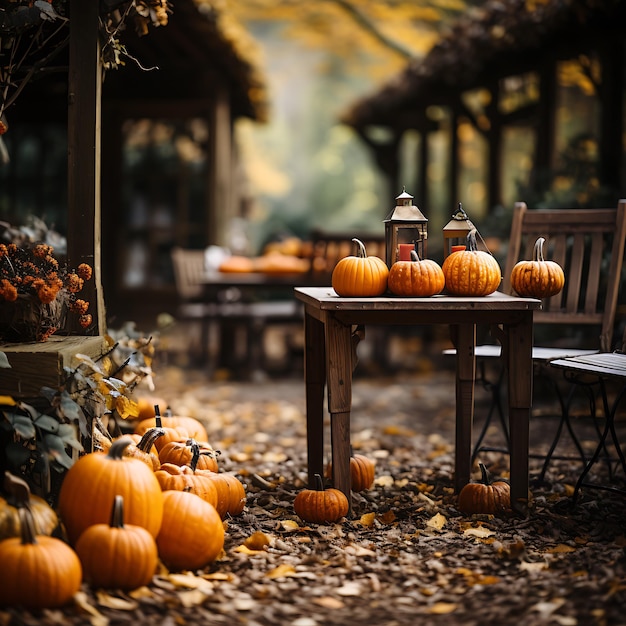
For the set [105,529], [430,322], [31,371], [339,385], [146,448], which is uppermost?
[430,322]

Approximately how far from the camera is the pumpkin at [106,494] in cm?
306

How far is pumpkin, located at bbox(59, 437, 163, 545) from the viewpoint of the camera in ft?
10.0

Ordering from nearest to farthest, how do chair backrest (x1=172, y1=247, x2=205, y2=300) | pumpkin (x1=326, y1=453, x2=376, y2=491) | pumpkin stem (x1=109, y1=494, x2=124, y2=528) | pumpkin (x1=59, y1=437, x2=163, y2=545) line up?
pumpkin stem (x1=109, y1=494, x2=124, y2=528)
pumpkin (x1=59, y1=437, x2=163, y2=545)
pumpkin (x1=326, y1=453, x2=376, y2=491)
chair backrest (x1=172, y1=247, x2=205, y2=300)

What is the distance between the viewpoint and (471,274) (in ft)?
12.6

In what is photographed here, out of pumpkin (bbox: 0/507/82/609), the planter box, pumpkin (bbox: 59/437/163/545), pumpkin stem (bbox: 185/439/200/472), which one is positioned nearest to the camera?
pumpkin (bbox: 0/507/82/609)

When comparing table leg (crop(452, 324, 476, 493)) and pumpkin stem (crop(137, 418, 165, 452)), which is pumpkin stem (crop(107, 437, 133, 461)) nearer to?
pumpkin stem (crop(137, 418, 165, 452))

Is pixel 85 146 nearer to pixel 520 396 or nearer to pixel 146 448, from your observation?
pixel 146 448

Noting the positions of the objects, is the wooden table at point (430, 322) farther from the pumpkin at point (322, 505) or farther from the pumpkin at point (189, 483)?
the pumpkin at point (189, 483)

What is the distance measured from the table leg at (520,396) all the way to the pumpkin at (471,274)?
21 centimetres

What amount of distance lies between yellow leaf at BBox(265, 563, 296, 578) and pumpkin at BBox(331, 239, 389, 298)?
1.22m

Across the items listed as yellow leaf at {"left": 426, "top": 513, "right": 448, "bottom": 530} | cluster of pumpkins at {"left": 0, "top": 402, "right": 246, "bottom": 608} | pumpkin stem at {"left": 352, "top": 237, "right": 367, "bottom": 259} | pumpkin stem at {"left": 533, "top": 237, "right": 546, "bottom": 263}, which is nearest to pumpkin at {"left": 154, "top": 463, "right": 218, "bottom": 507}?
cluster of pumpkins at {"left": 0, "top": 402, "right": 246, "bottom": 608}

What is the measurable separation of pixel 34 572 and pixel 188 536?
61 cm

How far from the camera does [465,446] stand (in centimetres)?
438

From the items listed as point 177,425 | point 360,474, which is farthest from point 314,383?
point 177,425
